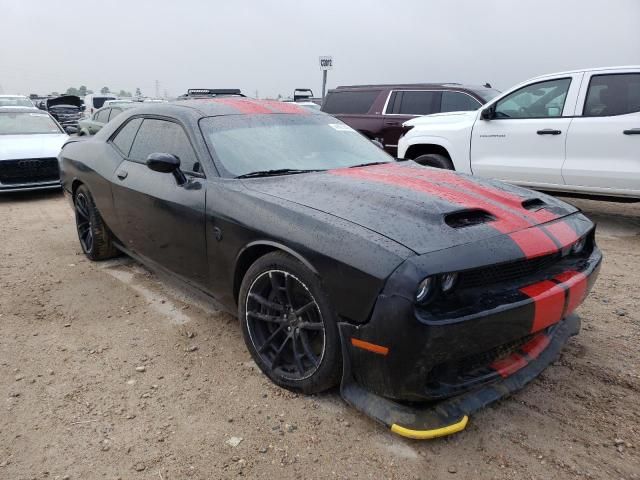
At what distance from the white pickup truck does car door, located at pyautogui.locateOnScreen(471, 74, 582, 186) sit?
0.01 metres

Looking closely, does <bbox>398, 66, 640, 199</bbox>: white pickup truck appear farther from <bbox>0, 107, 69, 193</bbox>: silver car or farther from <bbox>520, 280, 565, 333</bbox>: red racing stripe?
<bbox>0, 107, 69, 193</bbox>: silver car

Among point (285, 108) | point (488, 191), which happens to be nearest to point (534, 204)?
point (488, 191)

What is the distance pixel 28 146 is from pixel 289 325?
7.22m

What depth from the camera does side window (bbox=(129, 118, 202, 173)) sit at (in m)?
3.33

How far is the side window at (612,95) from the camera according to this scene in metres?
5.35

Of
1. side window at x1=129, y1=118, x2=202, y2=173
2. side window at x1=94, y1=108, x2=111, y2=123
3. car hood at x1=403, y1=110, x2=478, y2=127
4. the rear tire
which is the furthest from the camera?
side window at x1=94, y1=108, x2=111, y2=123

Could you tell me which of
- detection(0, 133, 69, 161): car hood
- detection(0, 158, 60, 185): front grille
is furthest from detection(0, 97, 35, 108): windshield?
detection(0, 158, 60, 185): front grille

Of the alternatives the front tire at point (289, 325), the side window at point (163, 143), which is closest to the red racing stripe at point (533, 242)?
the front tire at point (289, 325)

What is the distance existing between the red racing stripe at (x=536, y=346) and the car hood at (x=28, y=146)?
7.73 meters

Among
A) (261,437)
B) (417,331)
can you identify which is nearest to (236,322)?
→ (261,437)

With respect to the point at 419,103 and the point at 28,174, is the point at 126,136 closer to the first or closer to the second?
the point at 28,174

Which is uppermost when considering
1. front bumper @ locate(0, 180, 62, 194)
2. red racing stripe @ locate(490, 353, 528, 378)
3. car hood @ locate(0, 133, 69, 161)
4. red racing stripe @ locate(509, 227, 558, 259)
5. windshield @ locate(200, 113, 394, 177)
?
windshield @ locate(200, 113, 394, 177)

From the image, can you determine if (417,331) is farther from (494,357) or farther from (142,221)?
(142,221)

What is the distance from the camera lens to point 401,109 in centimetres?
874
